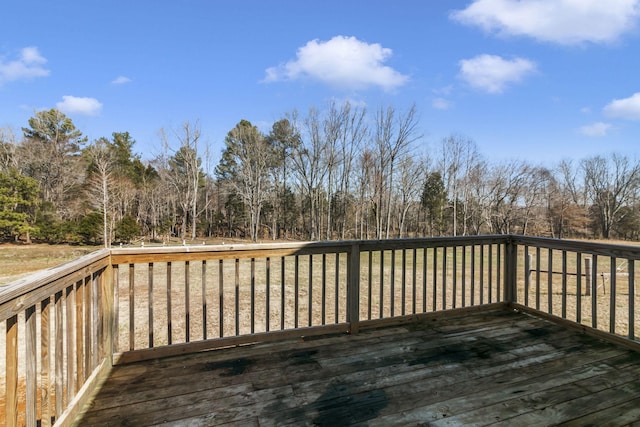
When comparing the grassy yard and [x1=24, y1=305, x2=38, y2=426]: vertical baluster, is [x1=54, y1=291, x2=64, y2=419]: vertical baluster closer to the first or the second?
[x1=24, y1=305, x2=38, y2=426]: vertical baluster

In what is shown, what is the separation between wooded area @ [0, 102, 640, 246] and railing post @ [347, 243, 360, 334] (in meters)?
17.8

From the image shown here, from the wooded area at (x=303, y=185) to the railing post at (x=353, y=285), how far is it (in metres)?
17.8

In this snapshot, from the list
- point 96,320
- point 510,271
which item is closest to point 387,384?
point 96,320

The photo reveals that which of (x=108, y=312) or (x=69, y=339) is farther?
(x=108, y=312)

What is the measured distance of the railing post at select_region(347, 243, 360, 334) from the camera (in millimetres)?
2805

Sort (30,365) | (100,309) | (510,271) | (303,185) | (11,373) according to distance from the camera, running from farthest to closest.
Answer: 1. (303,185)
2. (510,271)
3. (100,309)
4. (30,365)
5. (11,373)

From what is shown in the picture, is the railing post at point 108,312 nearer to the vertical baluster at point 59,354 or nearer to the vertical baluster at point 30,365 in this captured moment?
the vertical baluster at point 59,354

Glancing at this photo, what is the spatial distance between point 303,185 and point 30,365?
22.8 meters

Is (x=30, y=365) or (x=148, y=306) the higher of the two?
(x=30, y=365)

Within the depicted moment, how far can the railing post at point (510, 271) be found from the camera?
3.45 metres

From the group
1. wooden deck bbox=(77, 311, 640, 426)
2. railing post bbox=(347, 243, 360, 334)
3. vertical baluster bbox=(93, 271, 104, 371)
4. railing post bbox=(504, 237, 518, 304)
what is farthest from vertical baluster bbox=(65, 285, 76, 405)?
railing post bbox=(504, 237, 518, 304)

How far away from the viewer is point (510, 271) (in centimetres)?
348

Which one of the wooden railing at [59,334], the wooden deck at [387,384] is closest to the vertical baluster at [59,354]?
the wooden railing at [59,334]

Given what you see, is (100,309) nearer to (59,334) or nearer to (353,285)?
(59,334)
